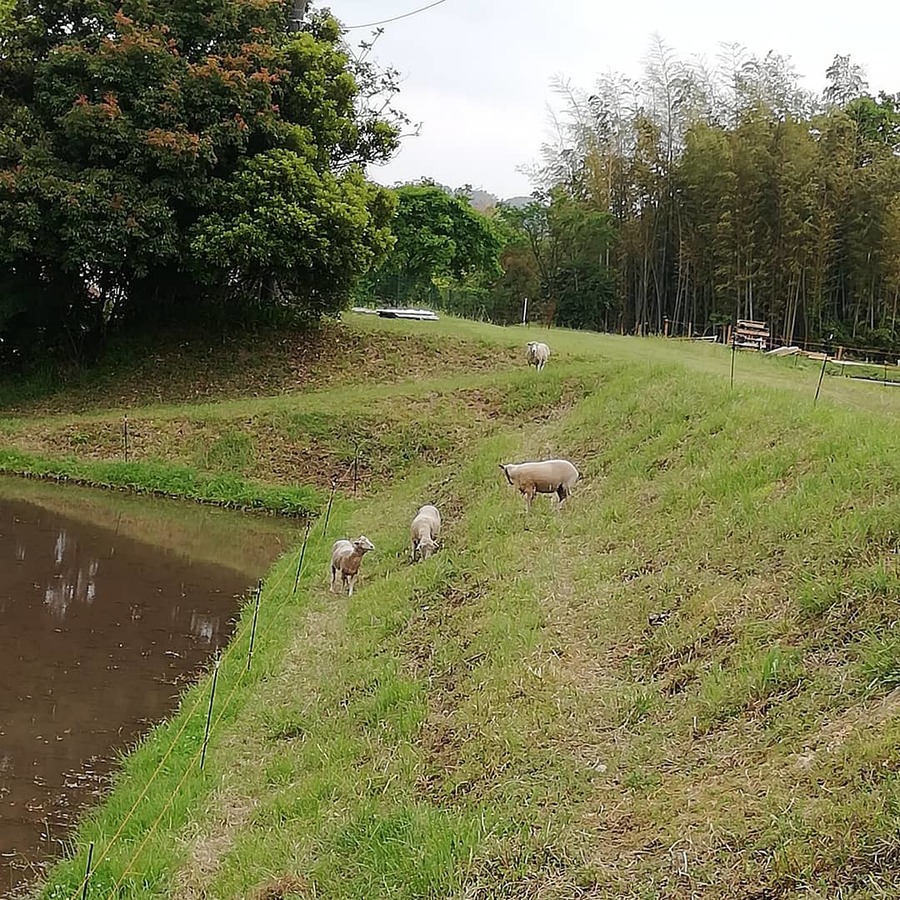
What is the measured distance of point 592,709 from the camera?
17.6ft

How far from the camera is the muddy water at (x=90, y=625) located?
5.92 m

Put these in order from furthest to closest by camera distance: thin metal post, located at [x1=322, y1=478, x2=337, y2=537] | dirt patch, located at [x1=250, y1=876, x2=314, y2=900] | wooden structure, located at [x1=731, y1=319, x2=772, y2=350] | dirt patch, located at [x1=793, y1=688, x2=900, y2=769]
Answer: wooden structure, located at [x1=731, y1=319, x2=772, y2=350] < thin metal post, located at [x1=322, y1=478, x2=337, y2=537] < dirt patch, located at [x1=250, y1=876, x2=314, y2=900] < dirt patch, located at [x1=793, y1=688, x2=900, y2=769]

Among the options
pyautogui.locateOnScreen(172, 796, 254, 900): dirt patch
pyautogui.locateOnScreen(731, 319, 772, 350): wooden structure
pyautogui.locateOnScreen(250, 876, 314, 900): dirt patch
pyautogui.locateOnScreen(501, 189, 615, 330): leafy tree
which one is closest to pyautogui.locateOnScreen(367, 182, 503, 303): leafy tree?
pyautogui.locateOnScreen(501, 189, 615, 330): leafy tree

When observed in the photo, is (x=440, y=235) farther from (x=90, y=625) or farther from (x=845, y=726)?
(x=845, y=726)

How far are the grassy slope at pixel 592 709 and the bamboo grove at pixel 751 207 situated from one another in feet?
44.6

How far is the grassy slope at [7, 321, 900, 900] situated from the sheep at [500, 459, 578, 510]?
0.84 ft

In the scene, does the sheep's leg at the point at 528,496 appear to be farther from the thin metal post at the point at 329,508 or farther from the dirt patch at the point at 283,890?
the dirt patch at the point at 283,890

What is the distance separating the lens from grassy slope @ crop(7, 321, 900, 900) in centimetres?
399

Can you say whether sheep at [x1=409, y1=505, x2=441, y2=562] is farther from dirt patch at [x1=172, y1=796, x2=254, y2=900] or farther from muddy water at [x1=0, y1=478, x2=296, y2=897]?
dirt patch at [x1=172, y1=796, x2=254, y2=900]

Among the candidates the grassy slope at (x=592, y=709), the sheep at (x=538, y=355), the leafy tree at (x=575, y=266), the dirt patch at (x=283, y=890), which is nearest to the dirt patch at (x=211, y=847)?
the grassy slope at (x=592, y=709)

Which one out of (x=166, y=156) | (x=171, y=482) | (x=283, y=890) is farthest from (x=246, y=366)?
(x=283, y=890)

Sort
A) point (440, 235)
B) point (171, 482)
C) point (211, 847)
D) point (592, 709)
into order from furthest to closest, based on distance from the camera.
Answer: point (440, 235), point (171, 482), point (592, 709), point (211, 847)

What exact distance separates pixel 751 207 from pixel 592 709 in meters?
19.2

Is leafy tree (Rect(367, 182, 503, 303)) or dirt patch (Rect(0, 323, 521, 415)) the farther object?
leafy tree (Rect(367, 182, 503, 303))
